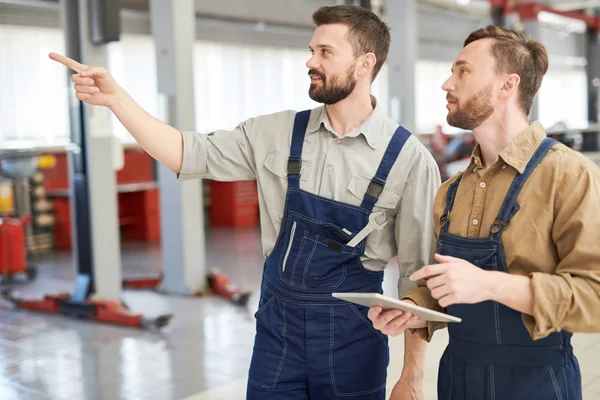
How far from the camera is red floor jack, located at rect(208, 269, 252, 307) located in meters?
6.11

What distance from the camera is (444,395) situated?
1.87 meters

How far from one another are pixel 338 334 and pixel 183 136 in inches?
30.2

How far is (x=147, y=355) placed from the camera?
15.7ft

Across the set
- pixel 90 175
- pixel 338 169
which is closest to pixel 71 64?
pixel 338 169

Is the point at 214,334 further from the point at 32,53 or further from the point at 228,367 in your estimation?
the point at 32,53

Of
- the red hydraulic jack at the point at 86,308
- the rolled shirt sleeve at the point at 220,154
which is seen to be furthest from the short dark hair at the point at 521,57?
the red hydraulic jack at the point at 86,308

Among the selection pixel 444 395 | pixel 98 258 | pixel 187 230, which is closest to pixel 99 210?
pixel 98 258

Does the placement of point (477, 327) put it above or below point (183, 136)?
below

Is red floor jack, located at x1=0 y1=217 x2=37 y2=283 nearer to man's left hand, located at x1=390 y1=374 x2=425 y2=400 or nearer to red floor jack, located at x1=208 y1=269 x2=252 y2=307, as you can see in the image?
red floor jack, located at x1=208 y1=269 x2=252 y2=307

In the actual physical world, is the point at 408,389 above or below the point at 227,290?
above

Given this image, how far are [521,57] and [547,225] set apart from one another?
1.40 ft

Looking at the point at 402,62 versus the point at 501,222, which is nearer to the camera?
the point at 501,222

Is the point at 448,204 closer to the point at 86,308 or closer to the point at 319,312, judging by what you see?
the point at 319,312

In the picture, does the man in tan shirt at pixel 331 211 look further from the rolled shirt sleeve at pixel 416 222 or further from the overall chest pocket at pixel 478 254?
the overall chest pocket at pixel 478 254
